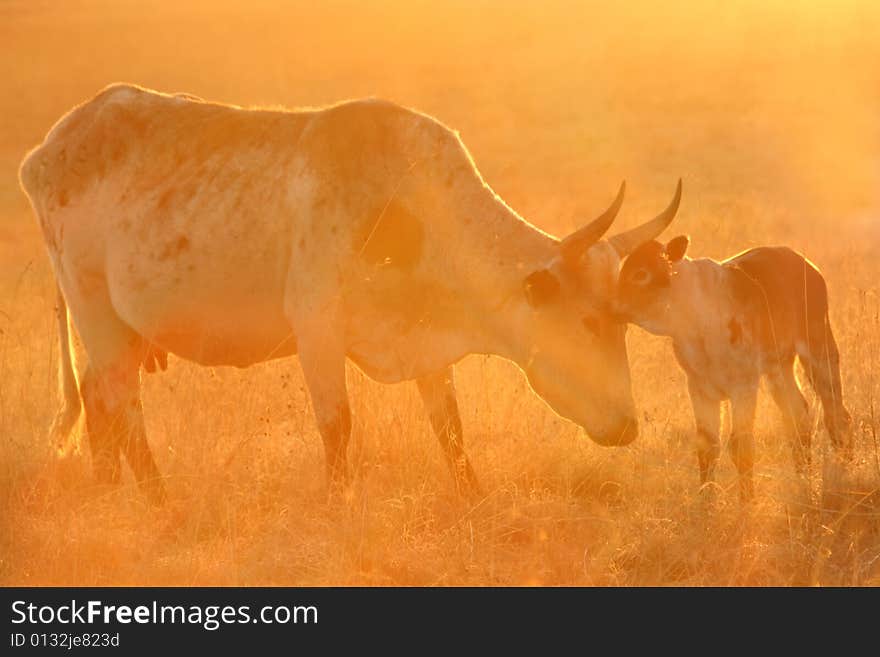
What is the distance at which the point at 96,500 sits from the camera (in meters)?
7.67

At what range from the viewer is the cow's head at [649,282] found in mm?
7617

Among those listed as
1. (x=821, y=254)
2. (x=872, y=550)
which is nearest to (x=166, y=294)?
(x=872, y=550)

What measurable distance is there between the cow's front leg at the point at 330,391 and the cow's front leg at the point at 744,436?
7.22 feet

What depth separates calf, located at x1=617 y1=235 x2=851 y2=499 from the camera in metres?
7.83

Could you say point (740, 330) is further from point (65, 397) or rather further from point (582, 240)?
point (65, 397)

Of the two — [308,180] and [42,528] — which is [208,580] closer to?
[42,528]

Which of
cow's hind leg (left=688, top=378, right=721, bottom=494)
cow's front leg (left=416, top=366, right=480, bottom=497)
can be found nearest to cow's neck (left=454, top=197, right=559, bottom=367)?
cow's front leg (left=416, top=366, right=480, bottom=497)

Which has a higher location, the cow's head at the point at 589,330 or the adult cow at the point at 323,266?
the adult cow at the point at 323,266

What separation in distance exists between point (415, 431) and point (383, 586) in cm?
218

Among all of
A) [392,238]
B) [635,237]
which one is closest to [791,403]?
[635,237]

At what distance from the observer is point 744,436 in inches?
313

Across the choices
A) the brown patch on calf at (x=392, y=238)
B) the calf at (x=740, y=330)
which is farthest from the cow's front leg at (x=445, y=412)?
the calf at (x=740, y=330)

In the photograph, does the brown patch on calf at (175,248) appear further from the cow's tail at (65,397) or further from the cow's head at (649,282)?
the cow's head at (649,282)

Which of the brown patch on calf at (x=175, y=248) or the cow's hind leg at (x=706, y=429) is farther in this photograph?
the brown patch on calf at (x=175, y=248)
